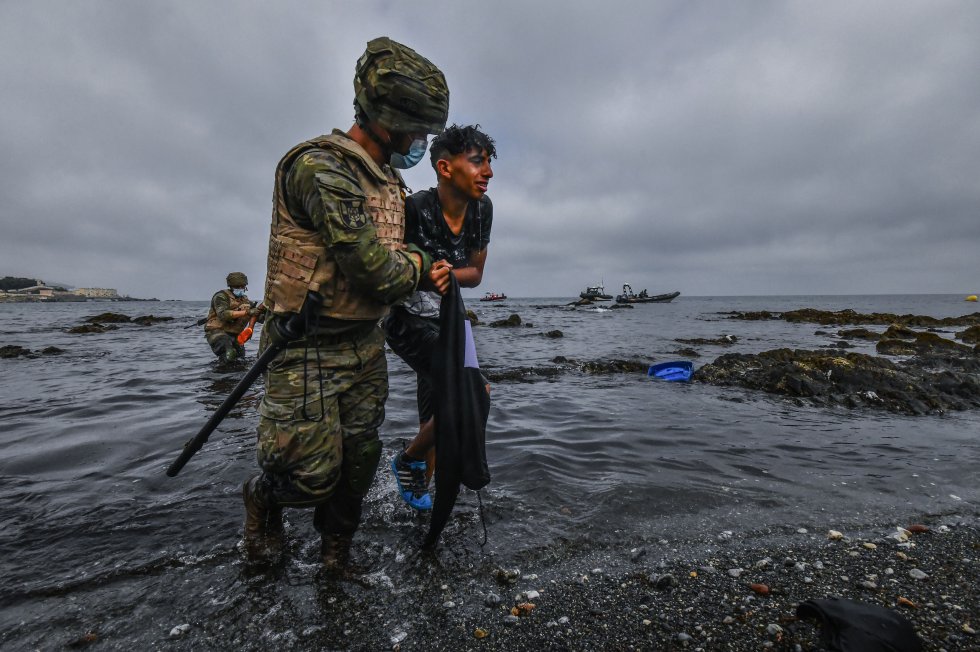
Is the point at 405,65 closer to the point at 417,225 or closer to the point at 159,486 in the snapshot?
the point at 417,225

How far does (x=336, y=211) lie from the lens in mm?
2453

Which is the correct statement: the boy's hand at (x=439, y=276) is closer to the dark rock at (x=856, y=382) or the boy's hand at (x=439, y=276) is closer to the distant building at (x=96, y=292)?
the dark rock at (x=856, y=382)

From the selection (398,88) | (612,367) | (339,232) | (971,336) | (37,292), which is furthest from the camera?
(37,292)

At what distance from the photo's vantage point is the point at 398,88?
9.31 ft

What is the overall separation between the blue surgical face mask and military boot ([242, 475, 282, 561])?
8.16ft

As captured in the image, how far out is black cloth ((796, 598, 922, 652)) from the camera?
2094 millimetres

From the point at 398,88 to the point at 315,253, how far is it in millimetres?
1216

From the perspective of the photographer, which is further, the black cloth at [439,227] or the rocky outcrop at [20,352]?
the rocky outcrop at [20,352]

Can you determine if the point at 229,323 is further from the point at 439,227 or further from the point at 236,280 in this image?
the point at 439,227

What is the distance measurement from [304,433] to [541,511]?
7.56 ft

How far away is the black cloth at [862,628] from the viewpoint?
2094mm

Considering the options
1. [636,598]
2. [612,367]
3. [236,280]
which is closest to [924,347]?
[612,367]

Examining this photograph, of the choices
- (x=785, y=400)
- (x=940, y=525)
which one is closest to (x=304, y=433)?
(x=940, y=525)

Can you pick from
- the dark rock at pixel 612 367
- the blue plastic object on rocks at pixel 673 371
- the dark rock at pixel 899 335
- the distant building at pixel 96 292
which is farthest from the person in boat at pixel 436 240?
the distant building at pixel 96 292
